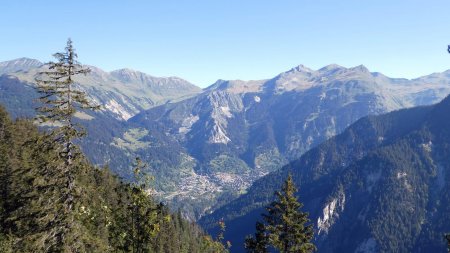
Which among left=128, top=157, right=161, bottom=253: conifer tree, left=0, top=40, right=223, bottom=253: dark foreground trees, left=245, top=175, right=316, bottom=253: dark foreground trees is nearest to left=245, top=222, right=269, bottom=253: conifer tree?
left=245, top=175, right=316, bottom=253: dark foreground trees

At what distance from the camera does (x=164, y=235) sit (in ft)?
369

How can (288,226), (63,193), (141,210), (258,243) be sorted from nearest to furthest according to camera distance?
(63,193) → (141,210) → (288,226) → (258,243)

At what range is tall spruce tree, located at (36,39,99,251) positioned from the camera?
1113 inches

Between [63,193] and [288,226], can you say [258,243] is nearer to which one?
[288,226]

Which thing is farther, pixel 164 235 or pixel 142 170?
pixel 164 235

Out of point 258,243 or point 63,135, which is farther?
point 258,243

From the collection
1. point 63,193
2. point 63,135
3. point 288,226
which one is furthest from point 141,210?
point 288,226

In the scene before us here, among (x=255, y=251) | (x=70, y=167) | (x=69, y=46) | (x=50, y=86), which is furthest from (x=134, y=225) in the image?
(x=255, y=251)

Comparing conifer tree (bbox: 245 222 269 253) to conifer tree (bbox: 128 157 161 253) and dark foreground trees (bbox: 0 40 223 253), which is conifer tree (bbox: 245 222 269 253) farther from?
dark foreground trees (bbox: 0 40 223 253)

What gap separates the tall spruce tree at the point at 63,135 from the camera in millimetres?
28266

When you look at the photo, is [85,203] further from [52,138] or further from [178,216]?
[178,216]

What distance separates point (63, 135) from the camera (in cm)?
2928

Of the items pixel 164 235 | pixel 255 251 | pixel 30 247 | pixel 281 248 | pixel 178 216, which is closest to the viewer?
pixel 30 247

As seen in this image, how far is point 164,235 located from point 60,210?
287 ft
